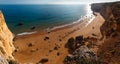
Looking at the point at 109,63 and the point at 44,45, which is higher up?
the point at 109,63

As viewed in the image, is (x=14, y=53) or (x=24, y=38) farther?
(x=24, y=38)

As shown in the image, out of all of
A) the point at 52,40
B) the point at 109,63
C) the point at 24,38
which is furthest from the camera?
the point at 24,38

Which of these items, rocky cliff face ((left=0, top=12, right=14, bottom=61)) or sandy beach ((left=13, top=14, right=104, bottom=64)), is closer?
rocky cliff face ((left=0, top=12, right=14, bottom=61))

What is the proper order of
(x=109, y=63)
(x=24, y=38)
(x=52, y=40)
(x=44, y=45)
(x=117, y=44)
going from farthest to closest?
(x=24, y=38)
(x=52, y=40)
(x=44, y=45)
(x=117, y=44)
(x=109, y=63)

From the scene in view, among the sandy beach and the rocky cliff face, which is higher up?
the rocky cliff face

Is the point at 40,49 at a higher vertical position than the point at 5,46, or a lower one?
lower

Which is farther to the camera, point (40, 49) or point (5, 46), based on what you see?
point (40, 49)

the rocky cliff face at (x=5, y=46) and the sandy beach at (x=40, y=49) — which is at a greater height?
the rocky cliff face at (x=5, y=46)

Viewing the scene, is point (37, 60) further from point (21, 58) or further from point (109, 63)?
point (109, 63)

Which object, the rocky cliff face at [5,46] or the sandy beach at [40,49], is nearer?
the rocky cliff face at [5,46]

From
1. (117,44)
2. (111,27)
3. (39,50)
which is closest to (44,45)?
(39,50)
